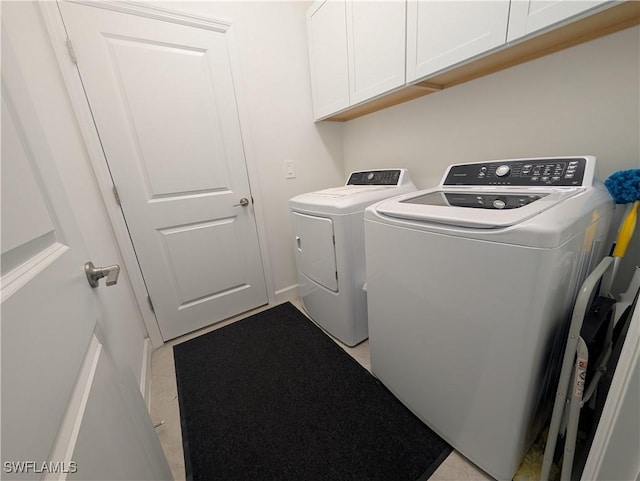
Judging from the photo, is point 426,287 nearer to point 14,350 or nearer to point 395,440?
point 395,440

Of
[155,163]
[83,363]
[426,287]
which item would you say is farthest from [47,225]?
[155,163]

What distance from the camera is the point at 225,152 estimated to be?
74.0 inches

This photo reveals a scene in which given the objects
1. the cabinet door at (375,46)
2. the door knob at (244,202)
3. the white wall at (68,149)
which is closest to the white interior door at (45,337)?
the white wall at (68,149)

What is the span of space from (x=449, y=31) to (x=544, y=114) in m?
0.60

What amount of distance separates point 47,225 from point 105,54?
1.56m

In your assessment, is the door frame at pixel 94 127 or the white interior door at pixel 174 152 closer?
the door frame at pixel 94 127

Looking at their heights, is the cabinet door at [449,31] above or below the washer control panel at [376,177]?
above

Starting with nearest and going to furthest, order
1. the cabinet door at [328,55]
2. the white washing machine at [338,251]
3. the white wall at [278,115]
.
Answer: the white washing machine at [338,251]
the cabinet door at [328,55]
the white wall at [278,115]

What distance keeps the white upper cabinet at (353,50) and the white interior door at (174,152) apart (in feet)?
2.22

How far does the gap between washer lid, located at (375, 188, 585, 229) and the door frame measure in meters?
1.34

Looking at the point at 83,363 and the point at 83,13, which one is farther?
the point at 83,13

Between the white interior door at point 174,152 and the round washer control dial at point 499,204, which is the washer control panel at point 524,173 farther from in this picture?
the white interior door at point 174,152

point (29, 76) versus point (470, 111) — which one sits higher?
point (29, 76)

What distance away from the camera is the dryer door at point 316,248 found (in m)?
1.56
